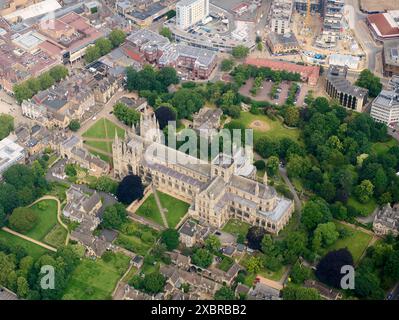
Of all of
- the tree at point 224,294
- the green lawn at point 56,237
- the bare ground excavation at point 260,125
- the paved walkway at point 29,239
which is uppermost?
the tree at point 224,294

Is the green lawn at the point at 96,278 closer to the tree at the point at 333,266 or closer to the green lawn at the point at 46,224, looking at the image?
the green lawn at the point at 46,224

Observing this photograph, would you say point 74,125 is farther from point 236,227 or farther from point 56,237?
point 236,227

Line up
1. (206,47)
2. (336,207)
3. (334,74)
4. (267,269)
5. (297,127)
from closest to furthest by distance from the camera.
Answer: (267,269) < (336,207) < (297,127) < (334,74) < (206,47)

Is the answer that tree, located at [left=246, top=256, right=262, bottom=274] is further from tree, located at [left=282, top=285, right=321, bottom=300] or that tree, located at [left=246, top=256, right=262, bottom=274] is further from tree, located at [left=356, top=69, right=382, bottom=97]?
tree, located at [left=356, top=69, right=382, bottom=97]

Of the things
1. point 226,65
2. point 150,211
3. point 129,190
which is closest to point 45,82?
point 226,65

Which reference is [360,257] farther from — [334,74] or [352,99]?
[334,74]

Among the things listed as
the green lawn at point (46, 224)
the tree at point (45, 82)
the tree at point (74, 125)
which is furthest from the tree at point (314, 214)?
the tree at point (45, 82)

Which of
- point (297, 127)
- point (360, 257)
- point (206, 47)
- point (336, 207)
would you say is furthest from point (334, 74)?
point (360, 257)
